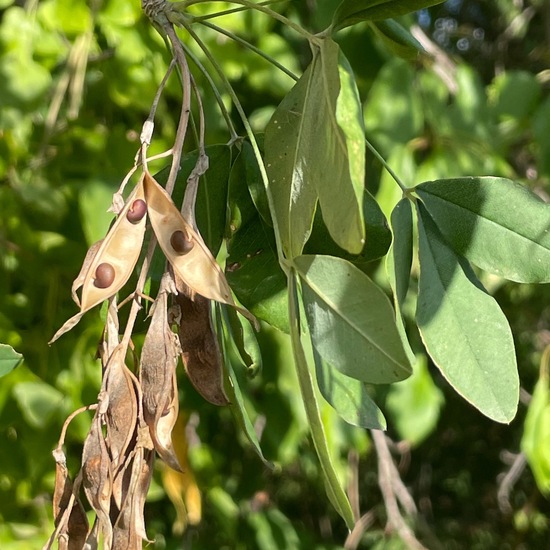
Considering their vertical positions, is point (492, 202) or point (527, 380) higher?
point (492, 202)

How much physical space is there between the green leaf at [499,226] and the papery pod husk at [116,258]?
7.3 inches

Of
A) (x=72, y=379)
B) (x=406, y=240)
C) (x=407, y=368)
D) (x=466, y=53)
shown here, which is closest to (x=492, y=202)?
(x=406, y=240)

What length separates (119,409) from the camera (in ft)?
1.26

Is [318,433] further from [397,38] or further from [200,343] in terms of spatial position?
[397,38]

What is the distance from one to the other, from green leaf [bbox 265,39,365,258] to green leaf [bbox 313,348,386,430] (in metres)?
0.08

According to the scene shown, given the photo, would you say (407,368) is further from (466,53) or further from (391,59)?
(466,53)

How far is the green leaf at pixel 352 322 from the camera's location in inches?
14.1

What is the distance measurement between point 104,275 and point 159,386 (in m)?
0.06

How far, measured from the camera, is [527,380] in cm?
247

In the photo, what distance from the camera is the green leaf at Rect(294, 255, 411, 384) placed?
1.17 feet

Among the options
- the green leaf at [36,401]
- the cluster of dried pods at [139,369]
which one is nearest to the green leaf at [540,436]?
Result: the green leaf at [36,401]

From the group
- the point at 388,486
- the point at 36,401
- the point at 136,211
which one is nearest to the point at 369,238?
the point at 136,211

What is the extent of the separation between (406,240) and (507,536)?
2.50 m

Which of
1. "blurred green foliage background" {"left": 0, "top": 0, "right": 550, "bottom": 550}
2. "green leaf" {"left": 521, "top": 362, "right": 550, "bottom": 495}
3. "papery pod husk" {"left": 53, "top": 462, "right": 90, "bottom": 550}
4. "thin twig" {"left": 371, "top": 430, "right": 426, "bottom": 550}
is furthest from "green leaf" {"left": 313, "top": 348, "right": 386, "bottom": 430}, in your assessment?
"thin twig" {"left": 371, "top": 430, "right": 426, "bottom": 550}
